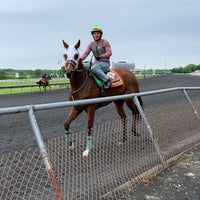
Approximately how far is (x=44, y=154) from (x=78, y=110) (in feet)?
10.6

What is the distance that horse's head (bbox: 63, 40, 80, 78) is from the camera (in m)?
6.14

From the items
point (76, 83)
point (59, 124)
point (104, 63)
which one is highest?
point (104, 63)

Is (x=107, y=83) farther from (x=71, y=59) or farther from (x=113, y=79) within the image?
(x=71, y=59)

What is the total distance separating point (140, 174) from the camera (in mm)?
4871

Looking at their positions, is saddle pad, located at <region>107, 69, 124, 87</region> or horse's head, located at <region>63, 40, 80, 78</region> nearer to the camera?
horse's head, located at <region>63, 40, 80, 78</region>

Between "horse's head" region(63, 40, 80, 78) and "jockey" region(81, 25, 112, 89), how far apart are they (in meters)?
0.63

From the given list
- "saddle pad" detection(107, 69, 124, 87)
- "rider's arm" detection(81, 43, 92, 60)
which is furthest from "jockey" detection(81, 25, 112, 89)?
"saddle pad" detection(107, 69, 124, 87)

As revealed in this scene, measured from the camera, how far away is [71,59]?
6148 mm

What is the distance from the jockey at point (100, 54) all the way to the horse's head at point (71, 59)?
63 centimetres

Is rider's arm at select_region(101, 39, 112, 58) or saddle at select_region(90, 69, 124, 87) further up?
rider's arm at select_region(101, 39, 112, 58)

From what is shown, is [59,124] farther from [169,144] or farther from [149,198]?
[149,198]

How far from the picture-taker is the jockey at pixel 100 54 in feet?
22.3

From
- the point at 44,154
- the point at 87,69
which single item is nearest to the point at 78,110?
the point at 87,69

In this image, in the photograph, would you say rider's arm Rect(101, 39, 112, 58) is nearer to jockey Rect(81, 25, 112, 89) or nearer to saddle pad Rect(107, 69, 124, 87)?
jockey Rect(81, 25, 112, 89)
